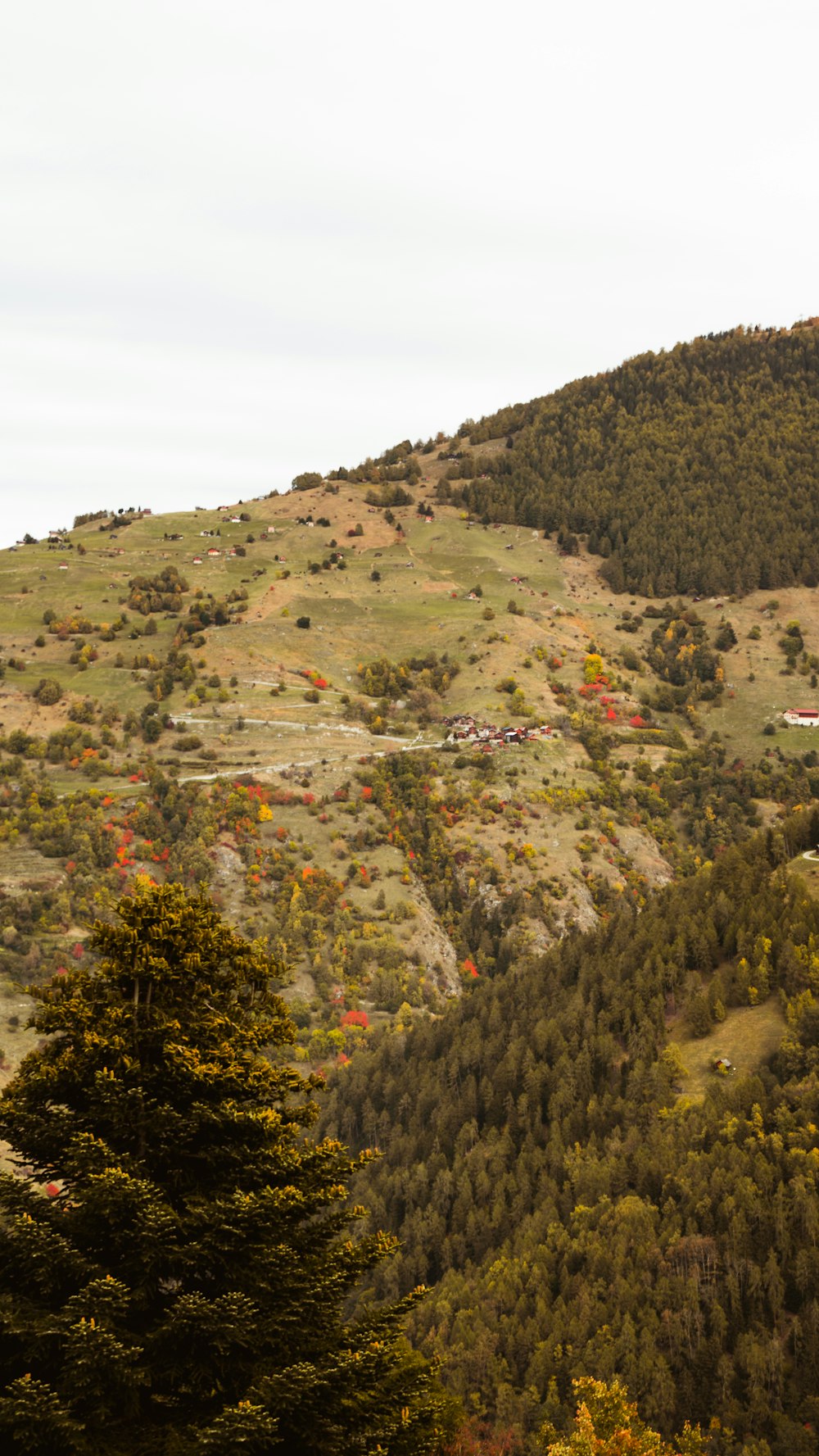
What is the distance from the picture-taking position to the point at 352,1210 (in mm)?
23656

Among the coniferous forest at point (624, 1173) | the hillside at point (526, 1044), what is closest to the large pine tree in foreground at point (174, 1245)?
the hillside at point (526, 1044)

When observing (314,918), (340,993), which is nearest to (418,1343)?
(340,993)

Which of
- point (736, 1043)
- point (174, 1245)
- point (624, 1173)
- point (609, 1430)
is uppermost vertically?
point (174, 1245)

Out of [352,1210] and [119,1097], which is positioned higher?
[119,1097]

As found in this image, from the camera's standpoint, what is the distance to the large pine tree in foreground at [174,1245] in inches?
763

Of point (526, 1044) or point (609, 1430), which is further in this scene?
point (526, 1044)

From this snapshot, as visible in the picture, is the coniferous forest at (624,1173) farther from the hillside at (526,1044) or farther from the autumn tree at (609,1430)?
the autumn tree at (609,1430)

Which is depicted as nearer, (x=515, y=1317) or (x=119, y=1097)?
(x=119, y=1097)

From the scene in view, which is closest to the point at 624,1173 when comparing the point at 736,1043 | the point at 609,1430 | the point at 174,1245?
the point at 736,1043

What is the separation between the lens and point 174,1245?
21203 mm

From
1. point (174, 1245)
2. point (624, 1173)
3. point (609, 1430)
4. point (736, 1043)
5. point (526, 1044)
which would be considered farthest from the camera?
point (526, 1044)

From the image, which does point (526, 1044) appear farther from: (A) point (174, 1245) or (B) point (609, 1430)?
(A) point (174, 1245)

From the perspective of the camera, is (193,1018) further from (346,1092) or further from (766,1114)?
(346,1092)

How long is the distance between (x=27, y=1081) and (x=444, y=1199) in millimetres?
110581
